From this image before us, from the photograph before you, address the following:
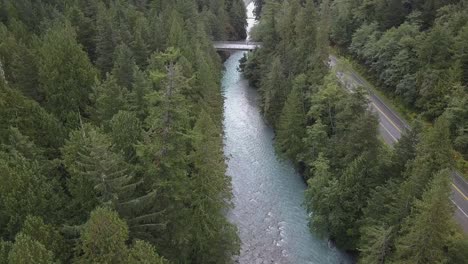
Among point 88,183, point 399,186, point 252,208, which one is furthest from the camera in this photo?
point 252,208

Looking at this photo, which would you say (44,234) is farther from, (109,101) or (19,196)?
(109,101)

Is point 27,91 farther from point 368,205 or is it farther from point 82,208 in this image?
point 368,205

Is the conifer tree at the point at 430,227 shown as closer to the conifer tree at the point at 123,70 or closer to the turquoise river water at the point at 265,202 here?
the turquoise river water at the point at 265,202

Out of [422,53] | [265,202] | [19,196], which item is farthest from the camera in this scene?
[422,53]

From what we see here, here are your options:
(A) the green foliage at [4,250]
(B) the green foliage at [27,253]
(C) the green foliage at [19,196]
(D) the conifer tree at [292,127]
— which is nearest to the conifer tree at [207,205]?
(C) the green foliage at [19,196]

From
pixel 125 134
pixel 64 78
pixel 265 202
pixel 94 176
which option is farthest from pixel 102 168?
pixel 265 202

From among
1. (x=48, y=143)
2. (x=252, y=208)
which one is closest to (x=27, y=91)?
(x=48, y=143)

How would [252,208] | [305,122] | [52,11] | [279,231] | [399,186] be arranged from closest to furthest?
[399,186] → [279,231] → [252,208] → [305,122] → [52,11]
